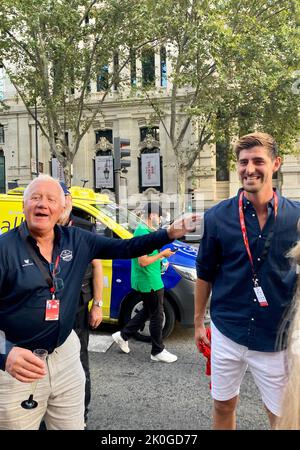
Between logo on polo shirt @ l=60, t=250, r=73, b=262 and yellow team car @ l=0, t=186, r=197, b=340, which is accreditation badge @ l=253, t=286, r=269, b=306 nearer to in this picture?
logo on polo shirt @ l=60, t=250, r=73, b=262

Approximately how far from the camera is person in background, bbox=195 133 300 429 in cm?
239

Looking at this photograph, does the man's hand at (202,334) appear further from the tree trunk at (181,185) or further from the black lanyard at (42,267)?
the tree trunk at (181,185)

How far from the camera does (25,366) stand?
6.47ft

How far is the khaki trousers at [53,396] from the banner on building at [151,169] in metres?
31.0

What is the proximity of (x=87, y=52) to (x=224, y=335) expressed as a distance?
19.6m

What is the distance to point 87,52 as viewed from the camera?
19.6 m

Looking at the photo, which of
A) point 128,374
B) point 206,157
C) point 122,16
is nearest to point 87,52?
point 122,16

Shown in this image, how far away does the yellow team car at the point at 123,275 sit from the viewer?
539cm

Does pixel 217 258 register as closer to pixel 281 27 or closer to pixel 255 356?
pixel 255 356

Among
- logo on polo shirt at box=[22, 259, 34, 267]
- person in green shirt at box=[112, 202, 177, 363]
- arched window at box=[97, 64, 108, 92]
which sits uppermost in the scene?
arched window at box=[97, 64, 108, 92]

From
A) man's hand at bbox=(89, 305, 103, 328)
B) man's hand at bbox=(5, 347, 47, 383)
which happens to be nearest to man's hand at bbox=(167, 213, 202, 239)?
man's hand at bbox=(5, 347, 47, 383)

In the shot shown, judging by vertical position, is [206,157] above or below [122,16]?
below

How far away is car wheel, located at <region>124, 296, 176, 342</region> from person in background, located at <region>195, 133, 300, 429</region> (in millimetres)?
2803
